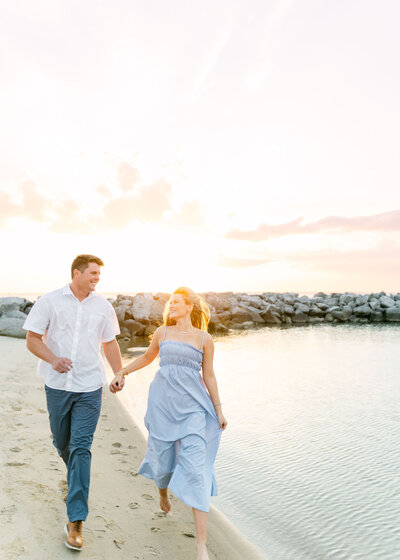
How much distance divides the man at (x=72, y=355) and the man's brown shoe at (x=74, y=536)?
37 centimetres

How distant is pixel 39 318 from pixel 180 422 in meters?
1.55

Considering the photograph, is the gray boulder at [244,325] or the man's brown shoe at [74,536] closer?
the man's brown shoe at [74,536]

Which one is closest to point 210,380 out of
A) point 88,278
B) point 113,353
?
point 113,353

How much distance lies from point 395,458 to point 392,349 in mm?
16679

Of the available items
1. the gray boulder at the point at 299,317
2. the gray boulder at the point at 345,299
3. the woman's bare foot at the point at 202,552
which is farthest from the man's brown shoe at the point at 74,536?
the gray boulder at the point at 345,299

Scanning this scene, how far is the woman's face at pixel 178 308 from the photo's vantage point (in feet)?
14.8

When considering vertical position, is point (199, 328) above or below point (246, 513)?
above

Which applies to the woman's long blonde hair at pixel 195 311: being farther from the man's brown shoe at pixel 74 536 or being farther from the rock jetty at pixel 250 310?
the rock jetty at pixel 250 310

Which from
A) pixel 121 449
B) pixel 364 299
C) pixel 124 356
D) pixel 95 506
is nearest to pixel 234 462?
pixel 121 449

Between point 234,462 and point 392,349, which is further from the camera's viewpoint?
point 392,349

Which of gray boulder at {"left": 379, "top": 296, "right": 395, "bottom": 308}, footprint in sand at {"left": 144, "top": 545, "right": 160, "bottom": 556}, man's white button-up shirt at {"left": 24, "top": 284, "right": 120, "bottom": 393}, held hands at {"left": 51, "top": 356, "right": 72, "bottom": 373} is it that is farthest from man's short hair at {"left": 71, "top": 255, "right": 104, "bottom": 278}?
gray boulder at {"left": 379, "top": 296, "right": 395, "bottom": 308}

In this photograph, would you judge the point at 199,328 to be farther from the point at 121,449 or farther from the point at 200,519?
the point at 121,449

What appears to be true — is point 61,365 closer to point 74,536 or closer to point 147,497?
point 74,536

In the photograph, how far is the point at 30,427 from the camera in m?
6.94
